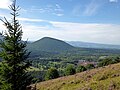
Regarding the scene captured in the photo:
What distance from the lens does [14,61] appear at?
2089 centimetres

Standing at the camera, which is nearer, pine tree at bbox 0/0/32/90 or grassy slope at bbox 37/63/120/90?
pine tree at bbox 0/0/32/90

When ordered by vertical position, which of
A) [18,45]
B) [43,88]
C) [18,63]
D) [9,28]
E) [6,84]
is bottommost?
[43,88]

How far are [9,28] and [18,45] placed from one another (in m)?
1.71

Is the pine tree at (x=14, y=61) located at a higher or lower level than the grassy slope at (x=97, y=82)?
higher

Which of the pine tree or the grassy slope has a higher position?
the pine tree

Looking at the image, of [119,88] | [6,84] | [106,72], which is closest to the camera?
[6,84]

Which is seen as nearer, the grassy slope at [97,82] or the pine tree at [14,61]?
the pine tree at [14,61]

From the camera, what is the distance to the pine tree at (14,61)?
67.1ft

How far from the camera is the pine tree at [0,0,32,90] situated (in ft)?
67.1

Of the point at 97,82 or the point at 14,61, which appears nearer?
the point at 14,61

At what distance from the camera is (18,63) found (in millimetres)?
20953

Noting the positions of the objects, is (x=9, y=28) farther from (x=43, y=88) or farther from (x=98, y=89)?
(x=43, y=88)

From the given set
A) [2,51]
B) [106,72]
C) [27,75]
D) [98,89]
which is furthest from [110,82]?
[2,51]

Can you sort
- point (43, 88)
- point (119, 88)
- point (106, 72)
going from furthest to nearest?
point (43, 88) < point (106, 72) < point (119, 88)
